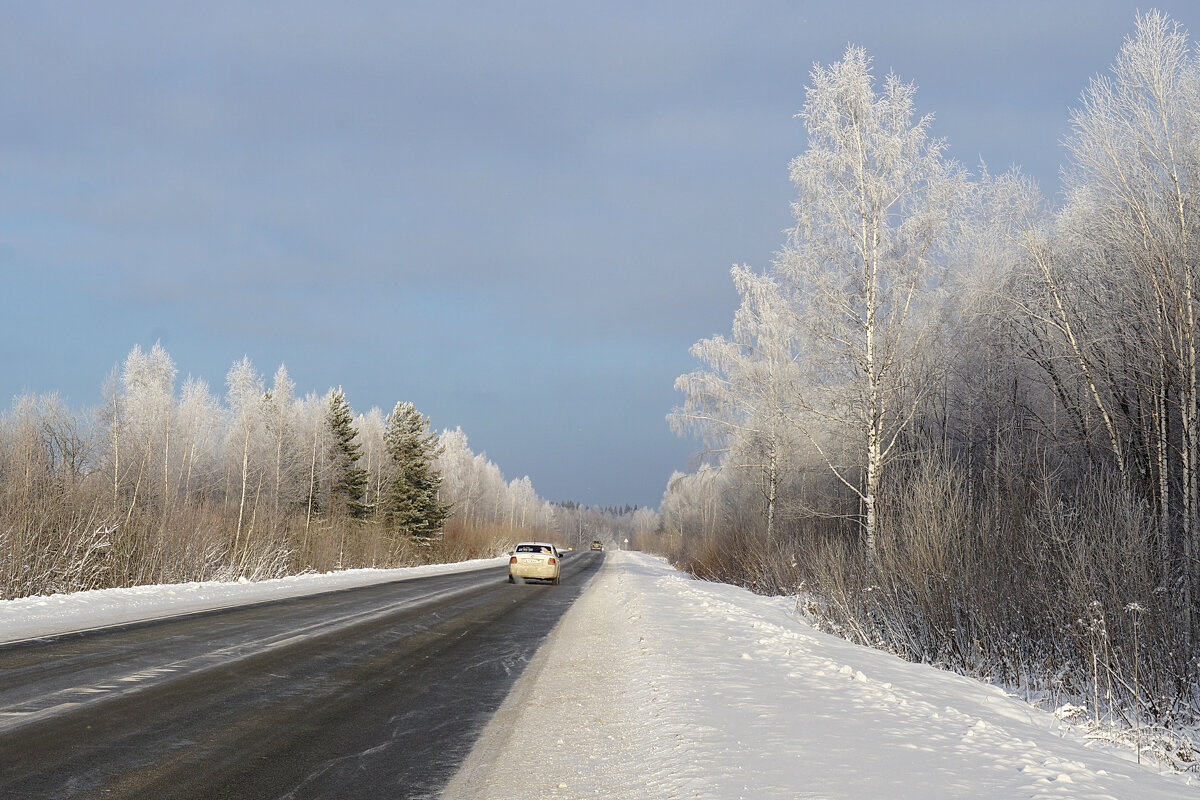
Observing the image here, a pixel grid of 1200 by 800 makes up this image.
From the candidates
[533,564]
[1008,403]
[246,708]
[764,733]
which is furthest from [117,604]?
[1008,403]

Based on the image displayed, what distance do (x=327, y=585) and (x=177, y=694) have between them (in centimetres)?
1836

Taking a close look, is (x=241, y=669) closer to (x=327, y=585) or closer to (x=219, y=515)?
(x=327, y=585)

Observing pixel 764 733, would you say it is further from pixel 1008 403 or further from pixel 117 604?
pixel 1008 403

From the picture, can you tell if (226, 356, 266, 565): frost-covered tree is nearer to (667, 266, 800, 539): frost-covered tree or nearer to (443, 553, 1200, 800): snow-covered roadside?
(667, 266, 800, 539): frost-covered tree

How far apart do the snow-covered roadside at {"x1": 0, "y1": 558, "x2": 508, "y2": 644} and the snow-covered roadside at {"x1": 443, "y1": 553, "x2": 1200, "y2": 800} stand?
706 centimetres

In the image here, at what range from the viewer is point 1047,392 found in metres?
20.3

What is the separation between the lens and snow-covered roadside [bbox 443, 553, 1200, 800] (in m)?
4.78

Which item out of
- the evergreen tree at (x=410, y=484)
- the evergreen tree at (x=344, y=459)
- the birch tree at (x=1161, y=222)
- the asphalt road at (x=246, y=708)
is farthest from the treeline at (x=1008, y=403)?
the evergreen tree at (x=344, y=459)

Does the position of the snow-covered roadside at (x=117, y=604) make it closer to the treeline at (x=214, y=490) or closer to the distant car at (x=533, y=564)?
the treeline at (x=214, y=490)

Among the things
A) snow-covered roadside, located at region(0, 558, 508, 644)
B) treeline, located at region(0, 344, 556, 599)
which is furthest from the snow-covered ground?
treeline, located at region(0, 344, 556, 599)

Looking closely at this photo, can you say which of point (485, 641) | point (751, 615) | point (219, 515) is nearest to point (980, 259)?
point (751, 615)

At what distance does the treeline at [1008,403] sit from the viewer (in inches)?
408

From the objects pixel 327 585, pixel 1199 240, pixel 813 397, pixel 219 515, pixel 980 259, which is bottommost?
pixel 327 585

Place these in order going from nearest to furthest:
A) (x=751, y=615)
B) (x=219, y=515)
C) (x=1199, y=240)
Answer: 1. (x=1199, y=240)
2. (x=751, y=615)
3. (x=219, y=515)
